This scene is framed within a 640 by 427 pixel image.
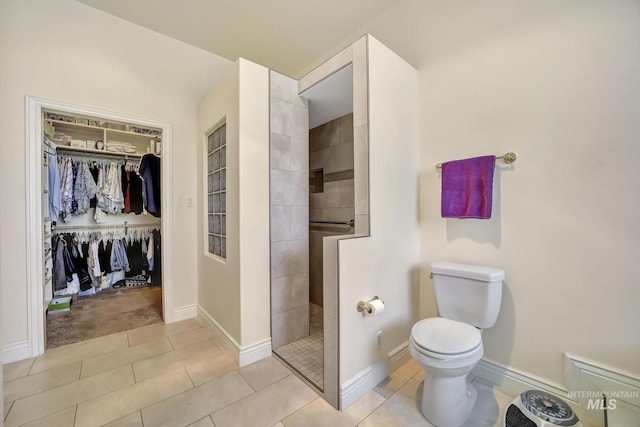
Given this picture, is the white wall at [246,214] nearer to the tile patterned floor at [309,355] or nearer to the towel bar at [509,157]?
the tile patterned floor at [309,355]

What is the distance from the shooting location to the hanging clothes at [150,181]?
115 inches

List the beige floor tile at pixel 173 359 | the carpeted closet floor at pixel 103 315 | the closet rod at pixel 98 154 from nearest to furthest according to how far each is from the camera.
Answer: the beige floor tile at pixel 173 359 → the carpeted closet floor at pixel 103 315 → the closet rod at pixel 98 154

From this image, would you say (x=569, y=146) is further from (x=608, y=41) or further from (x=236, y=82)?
(x=236, y=82)

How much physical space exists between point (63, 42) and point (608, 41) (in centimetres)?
370

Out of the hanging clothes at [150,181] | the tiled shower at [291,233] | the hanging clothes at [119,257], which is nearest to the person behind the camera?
the tiled shower at [291,233]

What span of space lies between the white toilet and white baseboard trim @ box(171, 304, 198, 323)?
232 centimetres

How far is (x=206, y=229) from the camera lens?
8.57 feet

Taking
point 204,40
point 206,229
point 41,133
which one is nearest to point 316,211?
point 206,229

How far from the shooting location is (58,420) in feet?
4.55

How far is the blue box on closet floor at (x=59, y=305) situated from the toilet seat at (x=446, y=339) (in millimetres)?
3796

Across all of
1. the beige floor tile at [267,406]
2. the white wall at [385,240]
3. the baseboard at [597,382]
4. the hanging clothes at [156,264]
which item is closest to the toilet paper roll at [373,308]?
the white wall at [385,240]

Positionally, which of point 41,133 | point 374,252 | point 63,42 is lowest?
point 374,252

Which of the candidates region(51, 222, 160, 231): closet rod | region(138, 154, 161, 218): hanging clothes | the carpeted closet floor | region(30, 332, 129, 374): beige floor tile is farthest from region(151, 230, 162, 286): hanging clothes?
region(30, 332, 129, 374): beige floor tile

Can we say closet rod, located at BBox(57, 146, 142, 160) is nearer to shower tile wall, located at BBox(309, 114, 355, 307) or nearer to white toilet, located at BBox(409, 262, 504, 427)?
shower tile wall, located at BBox(309, 114, 355, 307)
